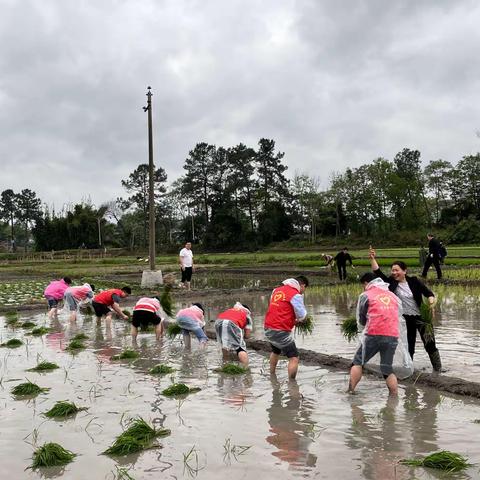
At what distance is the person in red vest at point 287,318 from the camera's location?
7.00 metres

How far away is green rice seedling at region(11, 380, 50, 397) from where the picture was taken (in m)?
6.56

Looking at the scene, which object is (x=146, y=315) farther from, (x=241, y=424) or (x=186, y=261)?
(x=186, y=261)

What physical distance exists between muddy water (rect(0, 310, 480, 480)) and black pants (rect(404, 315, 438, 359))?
810mm

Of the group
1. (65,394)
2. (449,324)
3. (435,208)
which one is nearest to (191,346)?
(65,394)

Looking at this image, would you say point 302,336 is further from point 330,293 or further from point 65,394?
point 330,293

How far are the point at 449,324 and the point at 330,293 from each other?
680 cm

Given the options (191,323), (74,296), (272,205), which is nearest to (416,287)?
(191,323)

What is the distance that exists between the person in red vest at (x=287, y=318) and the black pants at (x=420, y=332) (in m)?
1.49

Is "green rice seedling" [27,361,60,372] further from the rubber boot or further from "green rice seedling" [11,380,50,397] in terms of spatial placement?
the rubber boot

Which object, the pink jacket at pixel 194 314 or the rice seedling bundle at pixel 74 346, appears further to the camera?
the rice seedling bundle at pixel 74 346

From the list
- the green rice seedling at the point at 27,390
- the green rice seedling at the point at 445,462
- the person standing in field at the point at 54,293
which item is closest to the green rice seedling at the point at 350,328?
the green rice seedling at the point at 445,462

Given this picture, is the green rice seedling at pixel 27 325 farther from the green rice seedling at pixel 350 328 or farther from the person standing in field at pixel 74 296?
the green rice seedling at pixel 350 328

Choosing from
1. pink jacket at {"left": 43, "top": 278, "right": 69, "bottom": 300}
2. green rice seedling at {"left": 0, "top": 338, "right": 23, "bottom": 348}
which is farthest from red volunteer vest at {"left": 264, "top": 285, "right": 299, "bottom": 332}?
pink jacket at {"left": 43, "top": 278, "right": 69, "bottom": 300}

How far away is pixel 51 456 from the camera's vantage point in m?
4.39
